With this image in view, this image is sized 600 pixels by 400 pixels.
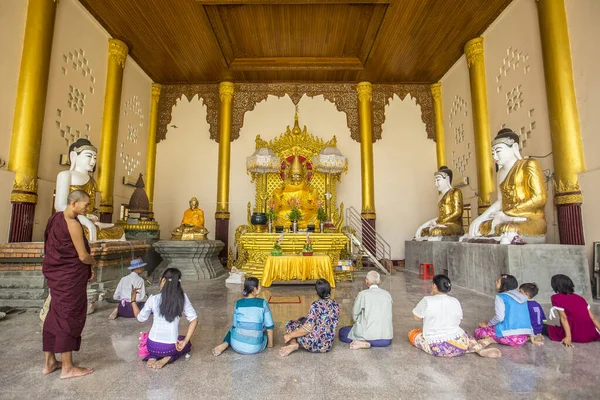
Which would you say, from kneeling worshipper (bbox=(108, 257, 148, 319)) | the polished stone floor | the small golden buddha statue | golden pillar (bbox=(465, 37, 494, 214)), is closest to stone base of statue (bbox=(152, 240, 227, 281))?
the small golden buddha statue

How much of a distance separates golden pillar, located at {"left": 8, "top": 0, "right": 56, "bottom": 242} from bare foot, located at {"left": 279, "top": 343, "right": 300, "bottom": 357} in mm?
4740

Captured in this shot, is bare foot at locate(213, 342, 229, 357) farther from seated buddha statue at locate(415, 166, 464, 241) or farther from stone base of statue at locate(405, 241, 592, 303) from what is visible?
seated buddha statue at locate(415, 166, 464, 241)

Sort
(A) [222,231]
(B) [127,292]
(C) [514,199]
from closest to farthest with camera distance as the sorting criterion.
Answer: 1. (B) [127,292]
2. (C) [514,199]
3. (A) [222,231]

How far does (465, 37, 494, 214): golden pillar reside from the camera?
707 cm

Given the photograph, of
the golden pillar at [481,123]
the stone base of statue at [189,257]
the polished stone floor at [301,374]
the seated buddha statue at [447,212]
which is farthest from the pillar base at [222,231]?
the golden pillar at [481,123]

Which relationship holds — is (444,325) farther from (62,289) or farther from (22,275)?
(22,275)

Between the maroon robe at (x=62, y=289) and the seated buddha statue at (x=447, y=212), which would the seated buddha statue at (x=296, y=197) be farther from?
the maroon robe at (x=62, y=289)

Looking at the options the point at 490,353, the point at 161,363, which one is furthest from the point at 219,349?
the point at 490,353

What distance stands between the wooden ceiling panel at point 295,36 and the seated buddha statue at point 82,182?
3.43 m

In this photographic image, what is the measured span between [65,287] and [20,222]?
151 inches

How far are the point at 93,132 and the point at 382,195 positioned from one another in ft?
24.0

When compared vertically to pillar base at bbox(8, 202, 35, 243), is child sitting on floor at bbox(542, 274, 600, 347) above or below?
below

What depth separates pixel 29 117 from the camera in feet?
16.6

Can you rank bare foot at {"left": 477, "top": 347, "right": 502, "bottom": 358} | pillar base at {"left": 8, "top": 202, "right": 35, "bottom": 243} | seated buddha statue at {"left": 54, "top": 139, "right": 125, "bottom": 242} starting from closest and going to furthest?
1. bare foot at {"left": 477, "top": 347, "right": 502, "bottom": 358}
2. seated buddha statue at {"left": 54, "top": 139, "right": 125, "bottom": 242}
3. pillar base at {"left": 8, "top": 202, "right": 35, "bottom": 243}
